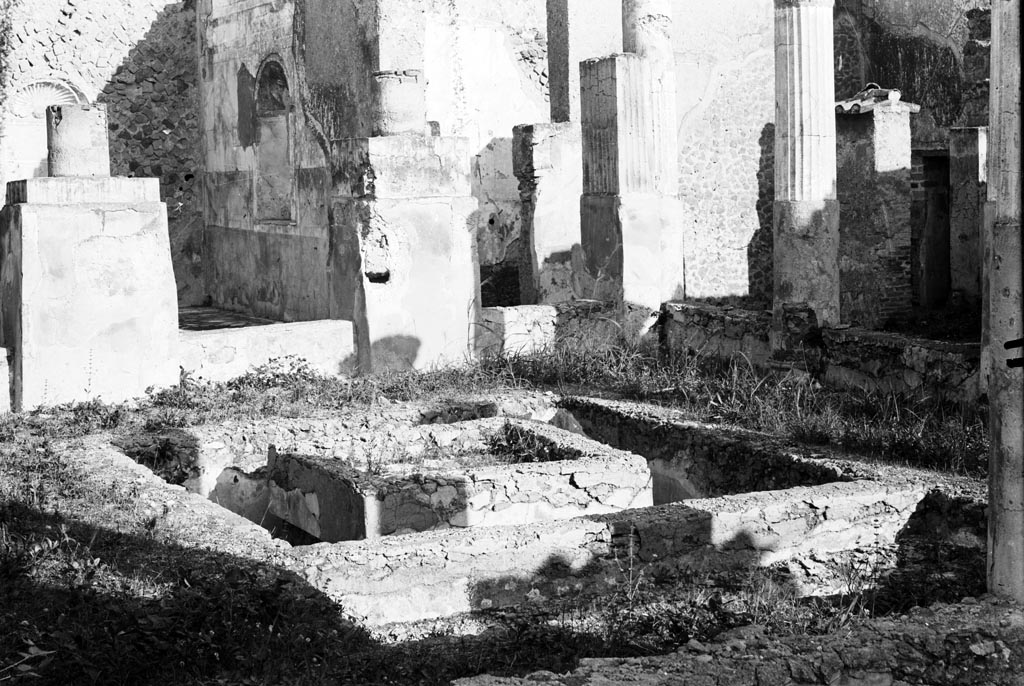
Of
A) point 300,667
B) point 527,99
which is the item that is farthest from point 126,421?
point 527,99

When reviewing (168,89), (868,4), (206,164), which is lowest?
(206,164)

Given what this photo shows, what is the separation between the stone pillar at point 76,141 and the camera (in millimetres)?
8547

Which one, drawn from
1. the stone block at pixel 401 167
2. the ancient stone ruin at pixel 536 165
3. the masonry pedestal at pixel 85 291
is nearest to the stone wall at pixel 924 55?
the ancient stone ruin at pixel 536 165

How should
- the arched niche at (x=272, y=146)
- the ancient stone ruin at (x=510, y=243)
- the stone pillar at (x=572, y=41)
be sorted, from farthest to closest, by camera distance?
1. the stone pillar at (x=572, y=41)
2. the arched niche at (x=272, y=146)
3. the ancient stone ruin at (x=510, y=243)

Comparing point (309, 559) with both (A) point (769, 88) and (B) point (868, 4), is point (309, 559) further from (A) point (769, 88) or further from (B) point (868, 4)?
(B) point (868, 4)

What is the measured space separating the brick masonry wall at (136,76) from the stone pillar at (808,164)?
243 inches

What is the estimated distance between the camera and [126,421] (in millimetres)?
7531

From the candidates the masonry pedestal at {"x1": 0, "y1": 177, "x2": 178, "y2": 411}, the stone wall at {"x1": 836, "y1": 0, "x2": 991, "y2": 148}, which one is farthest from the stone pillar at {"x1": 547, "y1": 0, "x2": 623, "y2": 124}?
the masonry pedestal at {"x1": 0, "y1": 177, "x2": 178, "y2": 411}

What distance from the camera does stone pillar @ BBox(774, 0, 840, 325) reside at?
9070mm

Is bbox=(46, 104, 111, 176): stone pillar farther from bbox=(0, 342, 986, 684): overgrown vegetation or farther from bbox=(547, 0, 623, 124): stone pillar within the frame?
bbox=(547, 0, 623, 124): stone pillar

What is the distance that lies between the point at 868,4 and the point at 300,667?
45.3 ft

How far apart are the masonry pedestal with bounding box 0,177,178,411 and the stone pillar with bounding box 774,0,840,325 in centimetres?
438

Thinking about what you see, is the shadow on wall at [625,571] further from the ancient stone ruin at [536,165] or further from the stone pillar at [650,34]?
the stone pillar at [650,34]

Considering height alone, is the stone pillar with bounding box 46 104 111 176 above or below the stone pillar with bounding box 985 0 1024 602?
above
